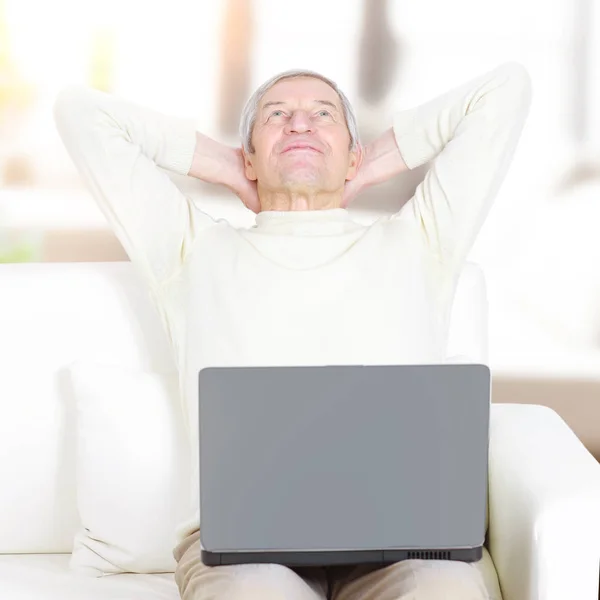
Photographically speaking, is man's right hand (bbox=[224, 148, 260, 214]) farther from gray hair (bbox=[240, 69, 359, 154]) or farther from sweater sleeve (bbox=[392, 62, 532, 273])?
sweater sleeve (bbox=[392, 62, 532, 273])

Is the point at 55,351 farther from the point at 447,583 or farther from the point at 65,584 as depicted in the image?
the point at 447,583

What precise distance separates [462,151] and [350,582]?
2.65 ft

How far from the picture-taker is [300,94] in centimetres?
185

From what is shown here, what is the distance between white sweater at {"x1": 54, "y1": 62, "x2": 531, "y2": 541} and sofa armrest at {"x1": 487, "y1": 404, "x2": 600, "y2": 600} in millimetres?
213

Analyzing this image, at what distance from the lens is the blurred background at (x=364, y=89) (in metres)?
2.93

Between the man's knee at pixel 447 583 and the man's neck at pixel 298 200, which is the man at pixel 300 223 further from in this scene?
the man's knee at pixel 447 583

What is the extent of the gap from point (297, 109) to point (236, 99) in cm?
115

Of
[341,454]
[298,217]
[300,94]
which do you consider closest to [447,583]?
[341,454]

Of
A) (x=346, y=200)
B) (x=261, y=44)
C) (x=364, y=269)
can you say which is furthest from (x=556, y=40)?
(x=364, y=269)

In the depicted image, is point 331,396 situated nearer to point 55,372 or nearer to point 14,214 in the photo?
point 55,372

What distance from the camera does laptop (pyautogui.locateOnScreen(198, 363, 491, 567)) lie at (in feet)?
3.93

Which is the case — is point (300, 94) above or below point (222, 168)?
above

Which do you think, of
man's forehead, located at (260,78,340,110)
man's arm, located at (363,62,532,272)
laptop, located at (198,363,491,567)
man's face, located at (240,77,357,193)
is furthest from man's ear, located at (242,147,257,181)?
laptop, located at (198,363,491,567)

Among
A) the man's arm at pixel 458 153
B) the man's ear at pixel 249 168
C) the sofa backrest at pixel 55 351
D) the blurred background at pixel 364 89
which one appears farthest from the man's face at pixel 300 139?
the blurred background at pixel 364 89
